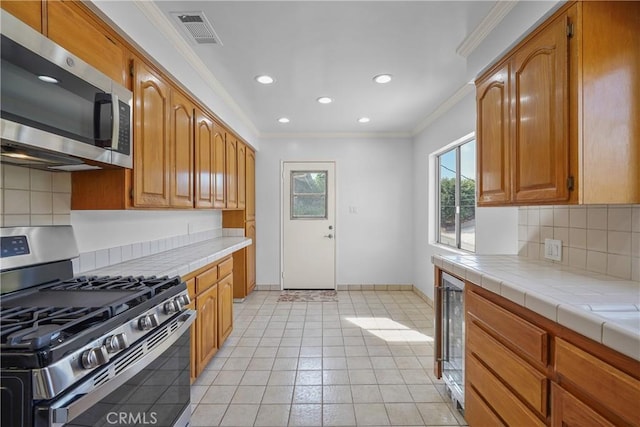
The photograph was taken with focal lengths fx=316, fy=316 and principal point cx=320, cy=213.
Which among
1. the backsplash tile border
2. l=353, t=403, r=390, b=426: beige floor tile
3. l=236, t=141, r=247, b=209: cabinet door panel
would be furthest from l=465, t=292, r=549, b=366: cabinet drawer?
l=236, t=141, r=247, b=209: cabinet door panel

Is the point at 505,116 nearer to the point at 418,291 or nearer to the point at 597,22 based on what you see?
the point at 597,22

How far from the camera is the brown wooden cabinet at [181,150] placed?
224 cm

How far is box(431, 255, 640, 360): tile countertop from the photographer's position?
88cm

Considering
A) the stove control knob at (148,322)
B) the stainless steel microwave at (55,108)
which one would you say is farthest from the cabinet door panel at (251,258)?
the stove control knob at (148,322)

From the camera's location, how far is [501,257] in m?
2.15

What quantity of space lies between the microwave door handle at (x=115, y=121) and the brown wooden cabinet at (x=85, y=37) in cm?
18

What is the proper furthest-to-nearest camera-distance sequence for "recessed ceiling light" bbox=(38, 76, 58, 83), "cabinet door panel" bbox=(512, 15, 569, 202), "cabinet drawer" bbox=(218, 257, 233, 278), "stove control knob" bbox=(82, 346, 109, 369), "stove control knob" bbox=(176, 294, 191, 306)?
1. "cabinet drawer" bbox=(218, 257, 233, 278)
2. "stove control knob" bbox=(176, 294, 191, 306)
3. "cabinet door panel" bbox=(512, 15, 569, 202)
4. "recessed ceiling light" bbox=(38, 76, 58, 83)
5. "stove control knob" bbox=(82, 346, 109, 369)

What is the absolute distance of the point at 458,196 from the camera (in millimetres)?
3615

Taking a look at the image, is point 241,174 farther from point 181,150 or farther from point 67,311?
point 67,311

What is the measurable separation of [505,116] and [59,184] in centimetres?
252

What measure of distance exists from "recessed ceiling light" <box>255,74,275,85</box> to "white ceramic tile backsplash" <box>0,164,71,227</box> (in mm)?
1672

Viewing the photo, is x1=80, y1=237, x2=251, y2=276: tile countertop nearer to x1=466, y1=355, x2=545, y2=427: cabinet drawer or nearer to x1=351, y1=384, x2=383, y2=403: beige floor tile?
x1=351, y1=384, x2=383, y2=403: beige floor tile

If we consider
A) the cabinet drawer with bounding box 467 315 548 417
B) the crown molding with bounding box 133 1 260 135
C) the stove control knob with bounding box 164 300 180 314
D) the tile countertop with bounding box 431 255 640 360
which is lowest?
the cabinet drawer with bounding box 467 315 548 417

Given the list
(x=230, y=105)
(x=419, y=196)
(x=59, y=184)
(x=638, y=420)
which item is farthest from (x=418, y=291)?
(x=59, y=184)
